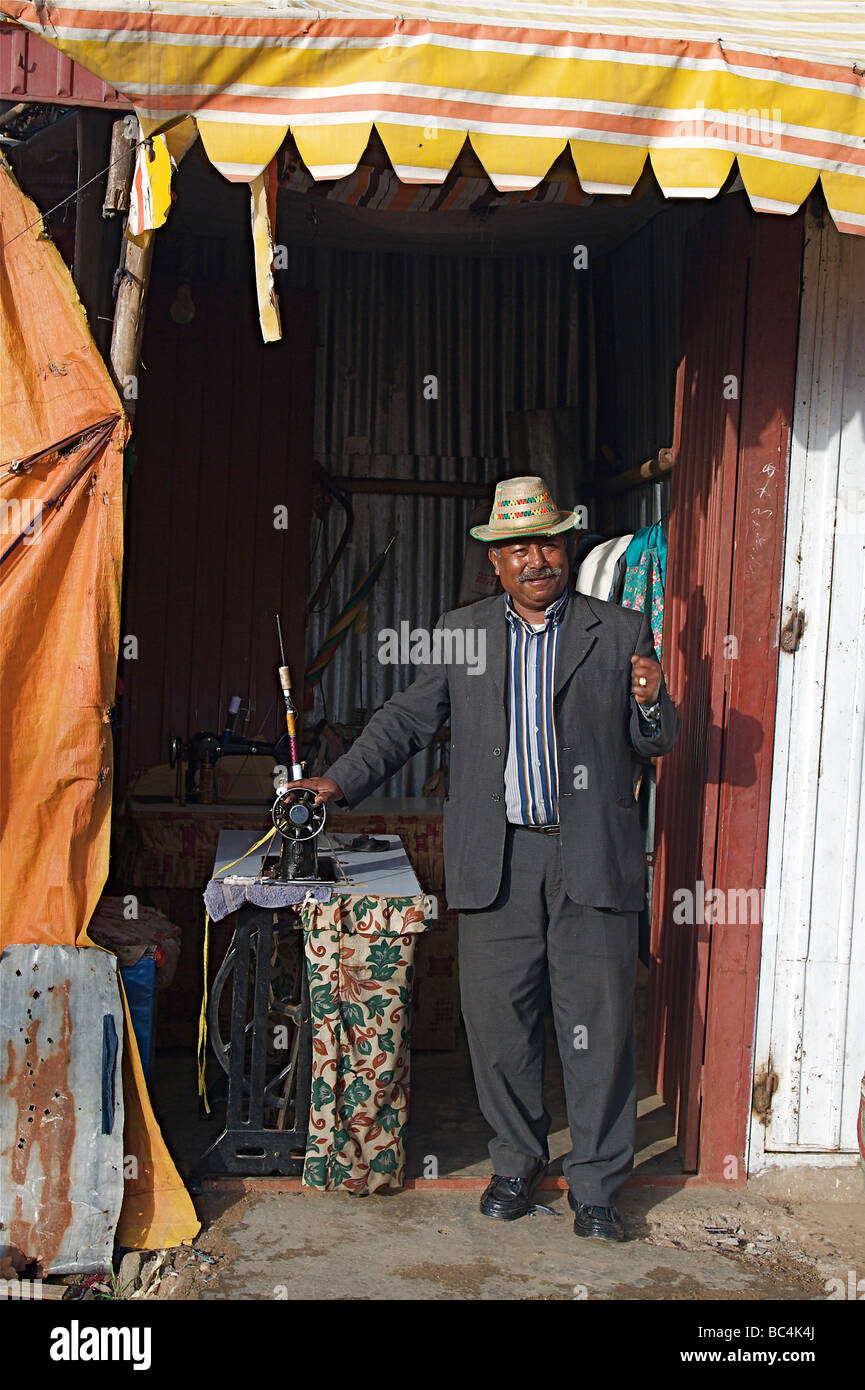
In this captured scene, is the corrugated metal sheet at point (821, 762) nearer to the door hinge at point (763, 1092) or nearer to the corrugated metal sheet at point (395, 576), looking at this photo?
the door hinge at point (763, 1092)

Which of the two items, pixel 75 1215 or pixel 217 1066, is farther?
pixel 217 1066

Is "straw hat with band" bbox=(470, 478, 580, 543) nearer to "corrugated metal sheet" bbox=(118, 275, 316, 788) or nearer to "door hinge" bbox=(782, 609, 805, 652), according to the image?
"door hinge" bbox=(782, 609, 805, 652)

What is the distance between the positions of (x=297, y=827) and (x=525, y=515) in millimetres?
1379

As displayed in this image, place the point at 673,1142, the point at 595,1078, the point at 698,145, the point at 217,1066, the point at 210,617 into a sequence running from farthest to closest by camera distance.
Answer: the point at 210,617, the point at 217,1066, the point at 673,1142, the point at 595,1078, the point at 698,145

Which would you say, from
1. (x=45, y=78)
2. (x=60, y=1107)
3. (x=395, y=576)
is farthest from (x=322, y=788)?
(x=395, y=576)

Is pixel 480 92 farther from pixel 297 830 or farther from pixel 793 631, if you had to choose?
pixel 297 830

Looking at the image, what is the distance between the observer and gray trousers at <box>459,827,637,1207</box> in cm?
456

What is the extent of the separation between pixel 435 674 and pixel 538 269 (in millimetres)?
4083

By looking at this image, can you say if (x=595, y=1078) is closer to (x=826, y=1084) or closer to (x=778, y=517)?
(x=826, y=1084)

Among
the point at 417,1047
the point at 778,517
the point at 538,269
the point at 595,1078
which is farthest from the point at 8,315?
the point at 538,269

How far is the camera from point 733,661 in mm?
4855

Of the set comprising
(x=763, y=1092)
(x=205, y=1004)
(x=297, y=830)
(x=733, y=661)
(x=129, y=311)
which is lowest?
(x=763, y=1092)

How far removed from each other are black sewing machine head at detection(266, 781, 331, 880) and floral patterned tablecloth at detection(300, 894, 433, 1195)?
0.19 m

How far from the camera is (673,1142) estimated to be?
539 cm
